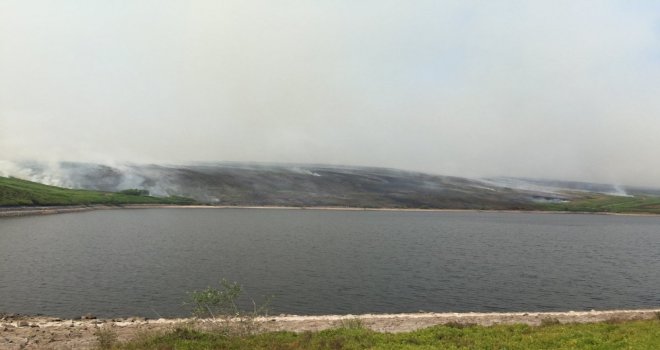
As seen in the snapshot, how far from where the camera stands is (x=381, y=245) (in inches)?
4530

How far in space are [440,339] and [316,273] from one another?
42.6 meters

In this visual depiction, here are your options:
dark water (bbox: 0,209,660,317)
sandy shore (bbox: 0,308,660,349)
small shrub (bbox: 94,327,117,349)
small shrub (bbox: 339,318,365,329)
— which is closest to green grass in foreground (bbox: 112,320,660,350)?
small shrub (bbox: 94,327,117,349)

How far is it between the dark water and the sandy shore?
5.41 metres

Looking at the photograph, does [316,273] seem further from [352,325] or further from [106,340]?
[106,340]

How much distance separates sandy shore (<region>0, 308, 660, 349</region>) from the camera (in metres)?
36.0

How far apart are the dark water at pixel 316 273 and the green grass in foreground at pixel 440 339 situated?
762 inches

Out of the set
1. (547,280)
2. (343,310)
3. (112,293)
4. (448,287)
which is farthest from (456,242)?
(112,293)

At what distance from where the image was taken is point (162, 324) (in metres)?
43.1

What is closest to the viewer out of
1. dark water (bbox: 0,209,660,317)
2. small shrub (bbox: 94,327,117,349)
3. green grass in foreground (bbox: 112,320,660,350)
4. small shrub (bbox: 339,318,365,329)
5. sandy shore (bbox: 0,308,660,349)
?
green grass in foreground (bbox: 112,320,660,350)

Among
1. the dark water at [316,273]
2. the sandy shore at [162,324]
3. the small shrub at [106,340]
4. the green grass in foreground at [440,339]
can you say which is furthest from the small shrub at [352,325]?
the small shrub at [106,340]

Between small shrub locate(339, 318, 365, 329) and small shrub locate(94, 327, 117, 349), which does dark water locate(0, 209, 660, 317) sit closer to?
small shrub locate(339, 318, 365, 329)

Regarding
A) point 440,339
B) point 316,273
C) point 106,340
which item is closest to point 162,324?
point 106,340

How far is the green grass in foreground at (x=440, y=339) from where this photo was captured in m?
27.9

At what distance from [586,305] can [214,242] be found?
80384 mm
